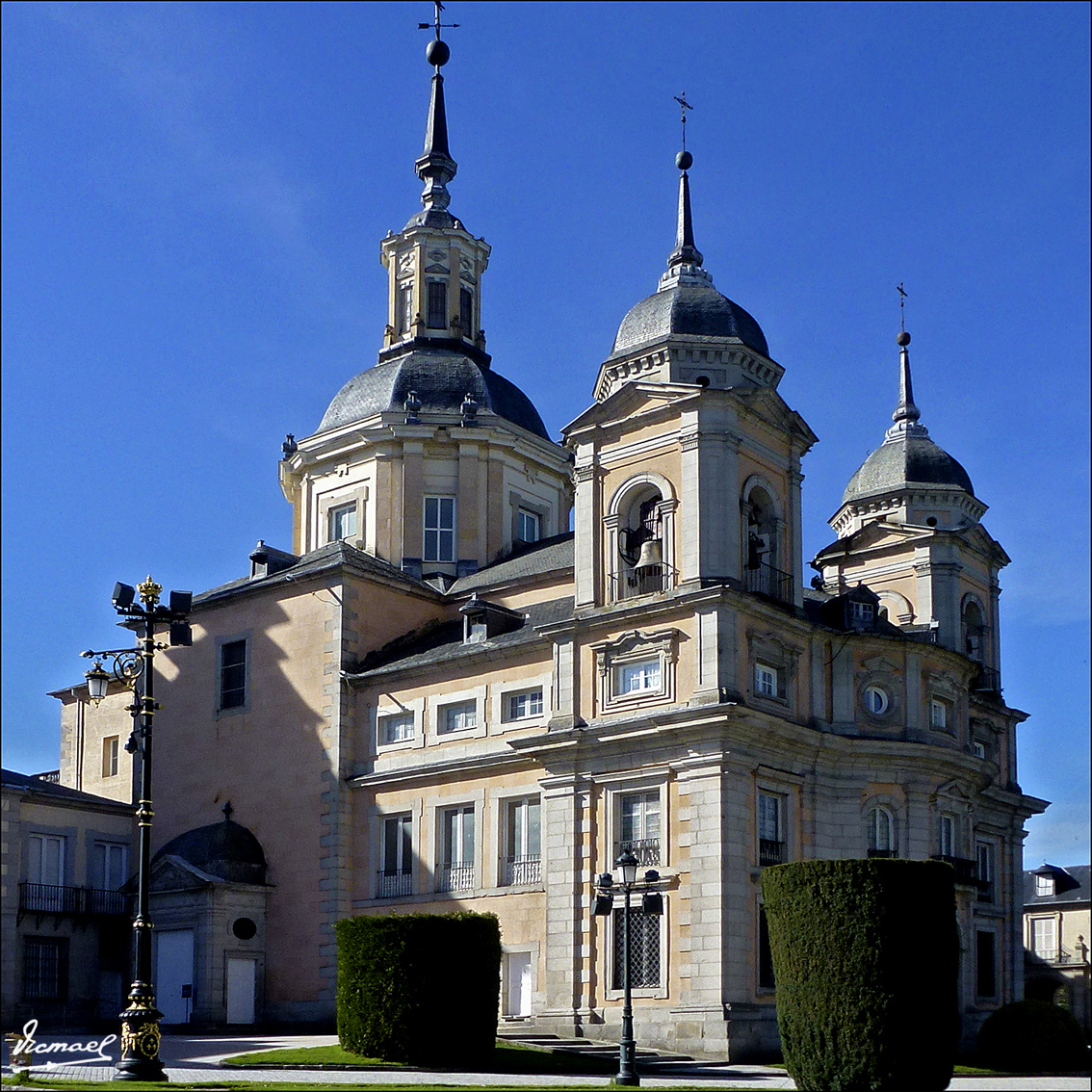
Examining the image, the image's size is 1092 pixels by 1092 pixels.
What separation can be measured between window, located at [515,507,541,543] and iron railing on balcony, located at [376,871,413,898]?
14.2 metres

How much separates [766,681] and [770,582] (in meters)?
2.98

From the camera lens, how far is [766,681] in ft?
132

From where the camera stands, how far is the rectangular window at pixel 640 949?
37688mm

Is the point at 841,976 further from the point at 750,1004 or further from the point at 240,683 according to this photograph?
the point at 240,683

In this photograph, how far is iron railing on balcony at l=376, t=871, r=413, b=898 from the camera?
43478mm

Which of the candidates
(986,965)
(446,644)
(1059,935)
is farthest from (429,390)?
(1059,935)

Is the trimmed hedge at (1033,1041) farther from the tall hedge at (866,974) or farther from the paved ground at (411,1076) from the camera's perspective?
the tall hedge at (866,974)

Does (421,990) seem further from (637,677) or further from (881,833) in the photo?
(881,833)

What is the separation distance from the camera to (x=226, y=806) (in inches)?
1833

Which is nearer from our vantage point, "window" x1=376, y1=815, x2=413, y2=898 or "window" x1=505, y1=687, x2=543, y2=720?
"window" x1=505, y1=687, x2=543, y2=720

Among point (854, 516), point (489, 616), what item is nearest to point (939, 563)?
point (854, 516)

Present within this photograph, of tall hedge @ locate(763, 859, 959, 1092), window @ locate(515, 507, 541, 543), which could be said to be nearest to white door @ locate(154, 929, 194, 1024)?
window @ locate(515, 507, 541, 543)

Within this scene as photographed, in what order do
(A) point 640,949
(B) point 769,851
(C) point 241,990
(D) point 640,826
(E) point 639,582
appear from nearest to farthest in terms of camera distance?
(A) point 640,949, (B) point 769,851, (D) point 640,826, (E) point 639,582, (C) point 241,990

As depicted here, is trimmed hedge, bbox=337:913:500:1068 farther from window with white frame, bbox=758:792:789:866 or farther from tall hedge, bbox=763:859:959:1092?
window with white frame, bbox=758:792:789:866
